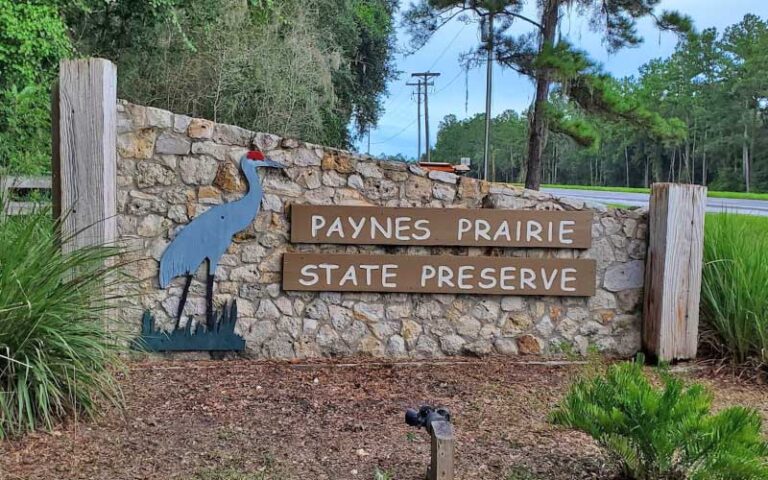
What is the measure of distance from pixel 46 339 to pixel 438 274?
8.57 ft

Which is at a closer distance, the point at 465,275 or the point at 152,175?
the point at 152,175

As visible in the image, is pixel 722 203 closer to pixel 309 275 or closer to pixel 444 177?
pixel 444 177

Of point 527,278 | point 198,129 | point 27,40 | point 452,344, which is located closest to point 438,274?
point 452,344

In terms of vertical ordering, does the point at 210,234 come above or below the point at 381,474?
above

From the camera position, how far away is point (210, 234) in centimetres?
448

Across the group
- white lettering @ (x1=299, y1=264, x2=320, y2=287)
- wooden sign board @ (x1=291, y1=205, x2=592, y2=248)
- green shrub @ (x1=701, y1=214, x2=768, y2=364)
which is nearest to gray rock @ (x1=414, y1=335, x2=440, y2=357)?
wooden sign board @ (x1=291, y1=205, x2=592, y2=248)

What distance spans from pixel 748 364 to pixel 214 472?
3760mm

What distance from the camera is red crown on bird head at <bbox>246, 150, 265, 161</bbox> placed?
448cm

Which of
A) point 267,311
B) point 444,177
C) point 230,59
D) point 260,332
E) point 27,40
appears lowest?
point 260,332

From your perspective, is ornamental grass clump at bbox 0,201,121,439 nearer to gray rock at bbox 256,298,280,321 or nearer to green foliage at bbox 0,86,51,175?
gray rock at bbox 256,298,280,321

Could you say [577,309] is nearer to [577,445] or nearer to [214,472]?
[577,445]

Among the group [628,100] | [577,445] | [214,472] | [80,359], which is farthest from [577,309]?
[628,100]

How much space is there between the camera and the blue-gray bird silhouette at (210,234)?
4457mm

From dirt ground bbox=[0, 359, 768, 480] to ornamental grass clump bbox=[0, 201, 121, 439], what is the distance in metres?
0.13
